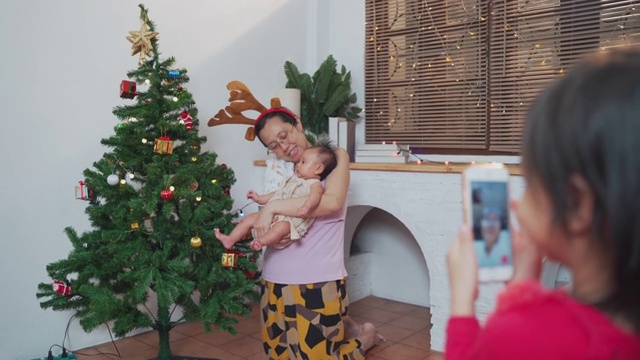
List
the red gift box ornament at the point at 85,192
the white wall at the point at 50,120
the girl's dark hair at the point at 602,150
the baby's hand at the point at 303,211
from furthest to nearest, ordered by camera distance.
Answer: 1. the white wall at the point at 50,120
2. the red gift box ornament at the point at 85,192
3. the baby's hand at the point at 303,211
4. the girl's dark hair at the point at 602,150

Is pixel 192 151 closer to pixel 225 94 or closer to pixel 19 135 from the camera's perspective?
pixel 19 135

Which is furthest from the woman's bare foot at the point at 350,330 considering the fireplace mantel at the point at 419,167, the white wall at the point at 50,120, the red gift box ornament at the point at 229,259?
the white wall at the point at 50,120

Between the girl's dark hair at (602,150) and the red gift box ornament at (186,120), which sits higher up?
the red gift box ornament at (186,120)

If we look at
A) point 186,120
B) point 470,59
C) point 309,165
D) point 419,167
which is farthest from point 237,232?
point 470,59

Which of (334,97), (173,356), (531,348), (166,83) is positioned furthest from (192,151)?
(531,348)

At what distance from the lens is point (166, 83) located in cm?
243

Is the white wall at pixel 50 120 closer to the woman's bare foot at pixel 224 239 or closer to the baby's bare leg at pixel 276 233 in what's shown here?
the woman's bare foot at pixel 224 239

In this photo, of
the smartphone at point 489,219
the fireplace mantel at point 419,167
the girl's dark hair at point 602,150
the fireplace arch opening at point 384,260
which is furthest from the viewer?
the fireplace arch opening at point 384,260

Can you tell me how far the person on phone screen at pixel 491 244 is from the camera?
73cm

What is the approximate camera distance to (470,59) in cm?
344

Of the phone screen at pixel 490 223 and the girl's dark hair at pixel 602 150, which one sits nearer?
the girl's dark hair at pixel 602 150

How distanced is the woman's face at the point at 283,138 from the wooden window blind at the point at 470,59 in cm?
153

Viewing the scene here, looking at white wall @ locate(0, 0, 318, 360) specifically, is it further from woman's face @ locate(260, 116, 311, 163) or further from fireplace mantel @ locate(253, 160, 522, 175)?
fireplace mantel @ locate(253, 160, 522, 175)

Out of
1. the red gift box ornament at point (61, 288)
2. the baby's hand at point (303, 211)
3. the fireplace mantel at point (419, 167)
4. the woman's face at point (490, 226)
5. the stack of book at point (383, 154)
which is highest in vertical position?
A: the stack of book at point (383, 154)
